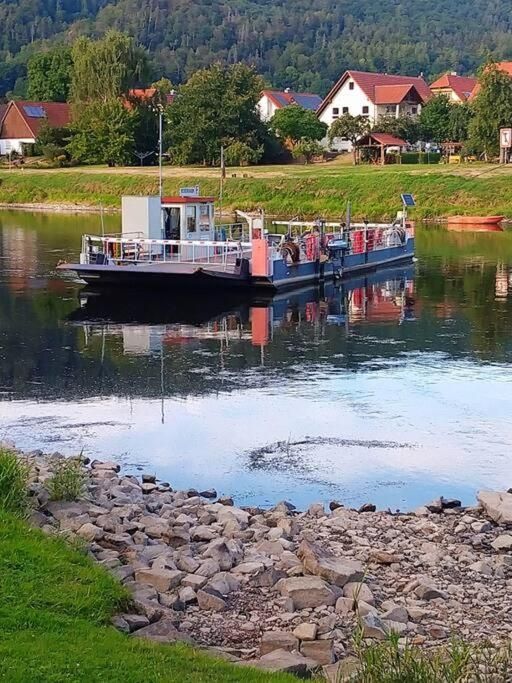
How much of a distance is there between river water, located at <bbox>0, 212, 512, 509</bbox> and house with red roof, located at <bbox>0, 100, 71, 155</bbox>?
66.5m

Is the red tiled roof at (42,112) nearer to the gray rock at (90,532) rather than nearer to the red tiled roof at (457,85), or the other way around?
the red tiled roof at (457,85)

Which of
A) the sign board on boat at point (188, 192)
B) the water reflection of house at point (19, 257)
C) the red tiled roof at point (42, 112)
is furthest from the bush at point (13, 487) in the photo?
the red tiled roof at point (42, 112)

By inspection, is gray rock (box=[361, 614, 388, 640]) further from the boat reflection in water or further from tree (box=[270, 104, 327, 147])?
tree (box=[270, 104, 327, 147])

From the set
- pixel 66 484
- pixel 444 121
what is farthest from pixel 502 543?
Result: pixel 444 121

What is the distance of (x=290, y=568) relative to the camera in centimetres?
982

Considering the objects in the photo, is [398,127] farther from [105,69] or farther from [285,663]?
[285,663]

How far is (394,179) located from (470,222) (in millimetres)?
8389

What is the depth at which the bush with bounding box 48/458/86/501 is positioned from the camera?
36.7ft

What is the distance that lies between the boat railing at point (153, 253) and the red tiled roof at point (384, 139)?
47.9 metres

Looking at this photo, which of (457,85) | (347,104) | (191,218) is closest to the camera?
(191,218)

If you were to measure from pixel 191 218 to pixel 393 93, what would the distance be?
63.3 metres

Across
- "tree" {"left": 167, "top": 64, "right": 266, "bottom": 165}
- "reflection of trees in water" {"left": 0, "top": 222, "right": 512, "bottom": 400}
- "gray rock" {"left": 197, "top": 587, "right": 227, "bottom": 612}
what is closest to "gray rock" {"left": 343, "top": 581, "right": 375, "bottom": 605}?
"gray rock" {"left": 197, "top": 587, "right": 227, "bottom": 612}

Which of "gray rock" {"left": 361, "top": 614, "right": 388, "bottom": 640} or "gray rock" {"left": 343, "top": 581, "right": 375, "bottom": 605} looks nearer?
"gray rock" {"left": 361, "top": 614, "right": 388, "bottom": 640}

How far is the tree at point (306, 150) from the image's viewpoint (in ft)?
272
